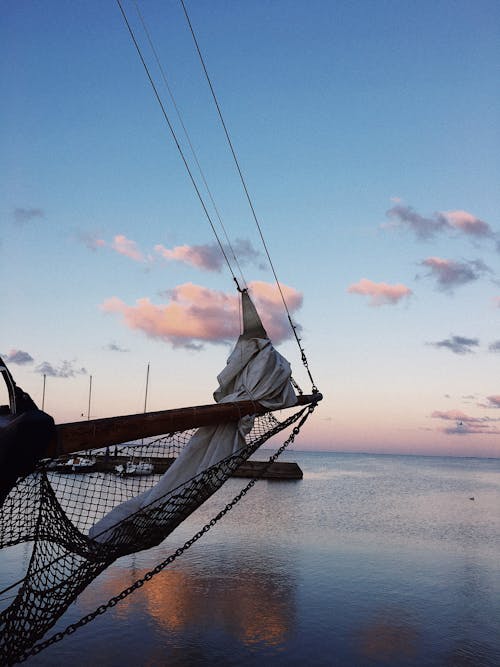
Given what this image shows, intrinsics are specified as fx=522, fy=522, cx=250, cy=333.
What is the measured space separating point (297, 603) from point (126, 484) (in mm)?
12041

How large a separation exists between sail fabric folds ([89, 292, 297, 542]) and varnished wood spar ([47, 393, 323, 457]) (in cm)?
20

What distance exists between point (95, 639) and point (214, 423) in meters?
8.90

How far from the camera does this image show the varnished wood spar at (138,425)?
4.47m

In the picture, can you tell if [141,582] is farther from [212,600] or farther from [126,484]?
[212,600]

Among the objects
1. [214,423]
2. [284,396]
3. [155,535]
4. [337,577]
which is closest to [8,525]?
[155,535]

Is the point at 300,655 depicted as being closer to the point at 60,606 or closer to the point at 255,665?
the point at 255,665

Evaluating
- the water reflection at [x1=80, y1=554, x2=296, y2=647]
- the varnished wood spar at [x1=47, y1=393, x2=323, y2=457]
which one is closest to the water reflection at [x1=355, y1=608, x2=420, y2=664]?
the water reflection at [x1=80, y1=554, x2=296, y2=647]

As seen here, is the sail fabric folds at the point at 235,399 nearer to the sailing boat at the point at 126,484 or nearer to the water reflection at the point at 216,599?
the sailing boat at the point at 126,484

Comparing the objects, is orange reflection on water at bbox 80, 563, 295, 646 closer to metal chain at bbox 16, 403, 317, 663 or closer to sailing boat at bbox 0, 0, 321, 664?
metal chain at bbox 16, 403, 317, 663

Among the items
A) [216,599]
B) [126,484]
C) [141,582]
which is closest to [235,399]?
[126,484]

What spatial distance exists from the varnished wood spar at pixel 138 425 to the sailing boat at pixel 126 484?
0.03 ft

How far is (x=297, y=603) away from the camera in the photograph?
51.4ft

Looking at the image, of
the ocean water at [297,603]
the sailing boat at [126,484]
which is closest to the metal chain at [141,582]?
the sailing boat at [126,484]

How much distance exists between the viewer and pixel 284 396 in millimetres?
6652
